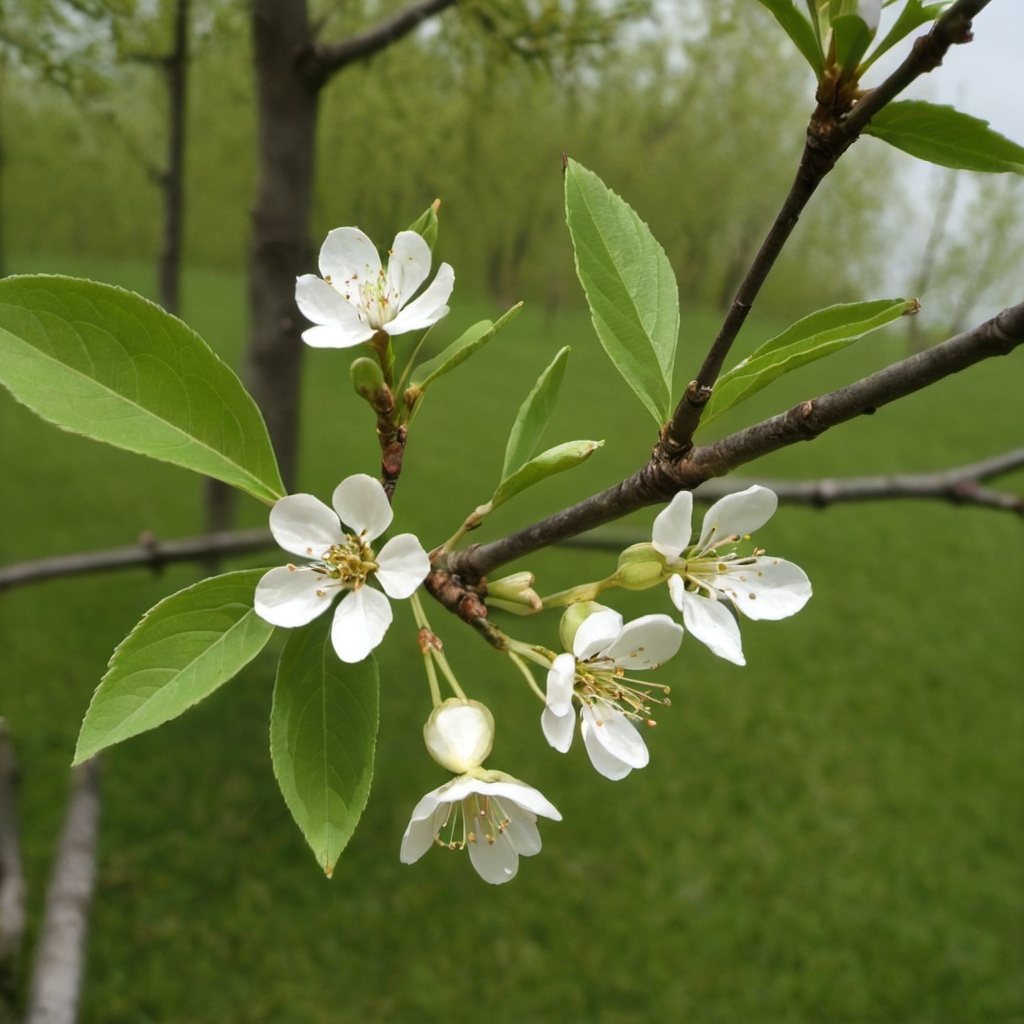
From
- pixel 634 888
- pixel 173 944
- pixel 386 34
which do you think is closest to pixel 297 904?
pixel 173 944

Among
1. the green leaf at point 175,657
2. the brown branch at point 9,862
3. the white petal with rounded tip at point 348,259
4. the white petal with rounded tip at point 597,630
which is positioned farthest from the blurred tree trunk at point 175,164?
the white petal with rounded tip at point 597,630

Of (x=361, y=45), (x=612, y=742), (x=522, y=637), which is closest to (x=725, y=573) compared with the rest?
(x=612, y=742)

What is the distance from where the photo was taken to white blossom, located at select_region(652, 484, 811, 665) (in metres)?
0.47

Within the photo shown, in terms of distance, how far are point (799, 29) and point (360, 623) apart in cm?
37

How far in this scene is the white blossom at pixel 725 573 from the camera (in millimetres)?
472

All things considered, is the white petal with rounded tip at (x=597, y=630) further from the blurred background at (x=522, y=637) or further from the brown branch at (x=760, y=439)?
the blurred background at (x=522, y=637)

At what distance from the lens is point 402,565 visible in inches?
18.8

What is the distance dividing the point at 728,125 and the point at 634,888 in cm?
271

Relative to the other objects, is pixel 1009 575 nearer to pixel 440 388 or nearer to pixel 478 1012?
pixel 440 388

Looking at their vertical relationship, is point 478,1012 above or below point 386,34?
below

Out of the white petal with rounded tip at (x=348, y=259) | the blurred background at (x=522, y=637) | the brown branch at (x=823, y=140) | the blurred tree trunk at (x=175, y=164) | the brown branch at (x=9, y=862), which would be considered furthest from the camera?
the blurred background at (x=522, y=637)

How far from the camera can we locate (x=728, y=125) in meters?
3.25

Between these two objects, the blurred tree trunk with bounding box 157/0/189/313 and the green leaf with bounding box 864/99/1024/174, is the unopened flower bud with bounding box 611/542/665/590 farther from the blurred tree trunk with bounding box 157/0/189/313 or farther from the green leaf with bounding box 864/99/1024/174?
the blurred tree trunk with bounding box 157/0/189/313

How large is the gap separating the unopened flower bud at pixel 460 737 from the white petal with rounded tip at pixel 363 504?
0.12 m
